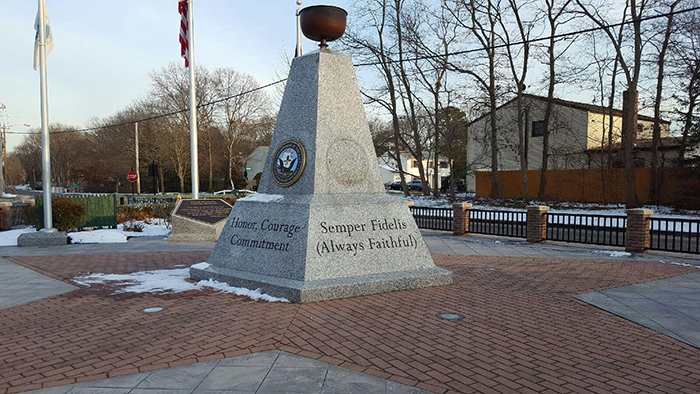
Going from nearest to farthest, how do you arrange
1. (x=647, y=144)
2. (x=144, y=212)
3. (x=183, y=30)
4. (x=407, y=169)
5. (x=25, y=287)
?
(x=25, y=287) < (x=183, y=30) < (x=144, y=212) < (x=647, y=144) < (x=407, y=169)

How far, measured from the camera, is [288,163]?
24.1ft

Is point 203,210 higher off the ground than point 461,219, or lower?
higher

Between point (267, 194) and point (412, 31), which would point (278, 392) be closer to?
point (267, 194)

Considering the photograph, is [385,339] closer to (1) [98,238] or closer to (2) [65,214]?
(1) [98,238]

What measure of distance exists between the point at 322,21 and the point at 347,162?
2.29m

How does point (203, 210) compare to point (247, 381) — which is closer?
point (247, 381)

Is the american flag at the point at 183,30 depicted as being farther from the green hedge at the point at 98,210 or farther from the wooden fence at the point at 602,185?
→ the wooden fence at the point at 602,185

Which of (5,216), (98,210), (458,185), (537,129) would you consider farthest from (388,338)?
(458,185)

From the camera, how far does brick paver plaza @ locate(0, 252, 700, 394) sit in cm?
382

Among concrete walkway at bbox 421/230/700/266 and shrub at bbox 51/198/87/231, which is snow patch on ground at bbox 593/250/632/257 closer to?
concrete walkway at bbox 421/230/700/266

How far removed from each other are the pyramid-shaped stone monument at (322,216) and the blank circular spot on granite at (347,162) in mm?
16

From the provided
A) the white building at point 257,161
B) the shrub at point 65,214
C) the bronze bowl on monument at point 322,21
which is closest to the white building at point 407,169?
the white building at point 257,161

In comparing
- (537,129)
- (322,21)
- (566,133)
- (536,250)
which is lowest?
(536,250)

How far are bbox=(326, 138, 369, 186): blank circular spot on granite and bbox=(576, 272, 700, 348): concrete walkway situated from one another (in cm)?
376
